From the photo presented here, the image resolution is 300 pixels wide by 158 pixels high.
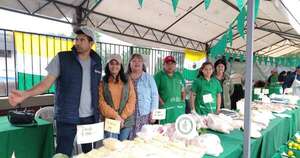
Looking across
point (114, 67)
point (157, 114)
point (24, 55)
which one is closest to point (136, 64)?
point (114, 67)

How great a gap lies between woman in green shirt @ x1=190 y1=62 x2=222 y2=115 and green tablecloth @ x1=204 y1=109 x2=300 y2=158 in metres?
0.57

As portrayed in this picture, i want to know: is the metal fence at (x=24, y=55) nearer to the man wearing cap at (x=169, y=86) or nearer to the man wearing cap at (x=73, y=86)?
the man wearing cap at (x=169, y=86)

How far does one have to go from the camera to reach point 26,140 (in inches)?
66.1

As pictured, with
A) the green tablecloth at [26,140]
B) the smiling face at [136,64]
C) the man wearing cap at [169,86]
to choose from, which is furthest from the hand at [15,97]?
the man wearing cap at [169,86]

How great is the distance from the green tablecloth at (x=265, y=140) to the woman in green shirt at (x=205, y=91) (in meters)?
0.57

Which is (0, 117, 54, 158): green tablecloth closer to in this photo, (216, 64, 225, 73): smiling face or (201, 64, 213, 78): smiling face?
(201, 64, 213, 78): smiling face

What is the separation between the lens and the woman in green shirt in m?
2.39

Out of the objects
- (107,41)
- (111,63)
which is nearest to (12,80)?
(107,41)

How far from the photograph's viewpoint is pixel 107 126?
47.4 inches

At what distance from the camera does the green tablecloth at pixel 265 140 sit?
1.33 m

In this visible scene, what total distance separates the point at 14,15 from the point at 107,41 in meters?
1.43

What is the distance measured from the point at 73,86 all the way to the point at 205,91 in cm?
139

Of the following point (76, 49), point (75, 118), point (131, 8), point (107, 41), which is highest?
point (131, 8)

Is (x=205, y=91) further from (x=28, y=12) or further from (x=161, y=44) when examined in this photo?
(x=161, y=44)
